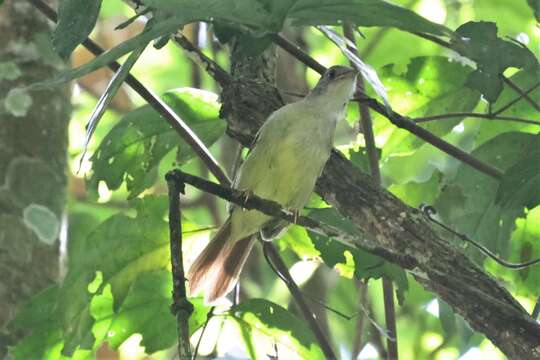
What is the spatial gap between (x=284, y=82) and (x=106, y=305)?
2.44 meters

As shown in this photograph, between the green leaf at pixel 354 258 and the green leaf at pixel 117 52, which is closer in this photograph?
the green leaf at pixel 117 52

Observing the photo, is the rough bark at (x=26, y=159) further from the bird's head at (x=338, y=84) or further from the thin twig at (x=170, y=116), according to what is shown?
the bird's head at (x=338, y=84)

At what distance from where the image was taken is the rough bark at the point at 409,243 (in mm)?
2227

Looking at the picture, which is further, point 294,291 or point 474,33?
point 294,291

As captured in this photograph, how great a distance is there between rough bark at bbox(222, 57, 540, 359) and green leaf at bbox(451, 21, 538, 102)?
0.41 meters

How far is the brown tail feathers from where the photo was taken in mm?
3041

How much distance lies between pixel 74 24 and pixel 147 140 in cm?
135

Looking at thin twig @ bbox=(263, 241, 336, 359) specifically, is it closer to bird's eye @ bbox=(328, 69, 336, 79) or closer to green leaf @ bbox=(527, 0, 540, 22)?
bird's eye @ bbox=(328, 69, 336, 79)

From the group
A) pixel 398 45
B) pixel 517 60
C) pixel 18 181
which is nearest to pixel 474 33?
pixel 517 60

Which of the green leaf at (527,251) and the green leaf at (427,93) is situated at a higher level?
the green leaf at (427,93)

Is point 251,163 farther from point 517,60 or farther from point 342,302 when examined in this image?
point 342,302

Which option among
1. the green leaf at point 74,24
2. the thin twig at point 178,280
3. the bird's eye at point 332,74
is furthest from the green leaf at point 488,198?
the green leaf at point 74,24

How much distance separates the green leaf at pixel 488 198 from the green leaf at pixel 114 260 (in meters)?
0.96

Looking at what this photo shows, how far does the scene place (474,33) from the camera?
2.29m
